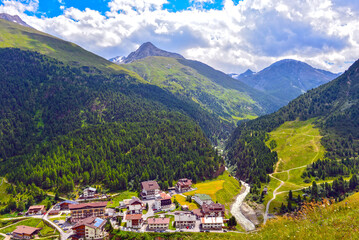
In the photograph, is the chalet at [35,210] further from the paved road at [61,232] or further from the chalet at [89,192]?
the chalet at [89,192]

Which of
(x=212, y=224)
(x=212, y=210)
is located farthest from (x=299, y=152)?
(x=212, y=224)

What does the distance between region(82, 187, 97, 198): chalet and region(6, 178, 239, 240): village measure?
555 millimetres

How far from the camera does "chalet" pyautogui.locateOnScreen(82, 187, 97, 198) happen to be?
12544cm

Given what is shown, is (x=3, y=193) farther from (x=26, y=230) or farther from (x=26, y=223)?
(x=26, y=230)

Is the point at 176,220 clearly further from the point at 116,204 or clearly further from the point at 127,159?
the point at 127,159

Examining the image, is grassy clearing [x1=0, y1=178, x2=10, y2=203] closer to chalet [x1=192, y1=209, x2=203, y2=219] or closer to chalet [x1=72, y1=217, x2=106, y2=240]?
chalet [x1=72, y1=217, x2=106, y2=240]

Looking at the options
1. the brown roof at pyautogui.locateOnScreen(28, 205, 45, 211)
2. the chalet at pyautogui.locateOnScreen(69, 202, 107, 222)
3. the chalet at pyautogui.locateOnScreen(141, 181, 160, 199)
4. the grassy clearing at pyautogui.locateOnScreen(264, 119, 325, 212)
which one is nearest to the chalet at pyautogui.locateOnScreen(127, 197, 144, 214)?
the chalet at pyautogui.locateOnScreen(69, 202, 107, 222)

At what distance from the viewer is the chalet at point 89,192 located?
125444 millimetres

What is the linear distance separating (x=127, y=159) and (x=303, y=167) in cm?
13189

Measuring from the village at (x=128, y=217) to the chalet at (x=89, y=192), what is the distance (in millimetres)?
555

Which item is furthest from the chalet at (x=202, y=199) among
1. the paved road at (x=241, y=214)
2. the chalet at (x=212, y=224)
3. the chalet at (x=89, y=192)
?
the chalet at (x=89, y=192)

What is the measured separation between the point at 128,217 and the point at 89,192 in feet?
152

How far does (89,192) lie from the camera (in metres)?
127

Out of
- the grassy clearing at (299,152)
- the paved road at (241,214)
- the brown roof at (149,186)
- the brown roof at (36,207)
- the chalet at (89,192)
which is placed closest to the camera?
the paved road at (241,214)
